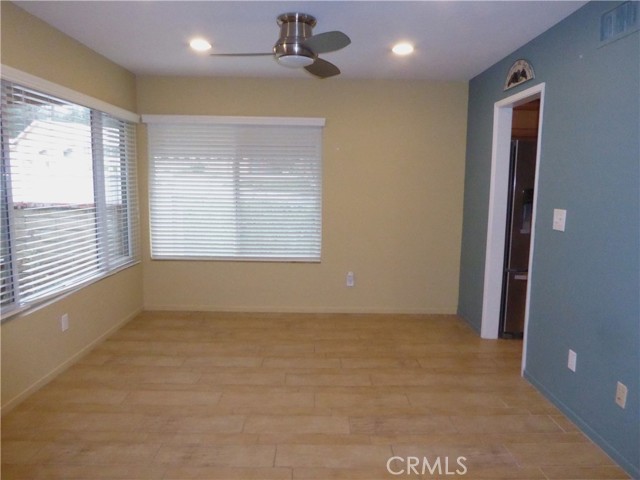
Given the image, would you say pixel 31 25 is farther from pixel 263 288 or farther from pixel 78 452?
pixel 263 288

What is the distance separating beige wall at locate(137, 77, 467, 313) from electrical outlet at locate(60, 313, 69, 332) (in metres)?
1.36

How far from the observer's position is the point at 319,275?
14.5 feet

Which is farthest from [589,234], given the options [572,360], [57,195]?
[57,195]

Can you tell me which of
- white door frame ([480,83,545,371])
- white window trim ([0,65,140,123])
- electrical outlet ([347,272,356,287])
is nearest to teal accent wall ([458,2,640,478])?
white door frame ([480,83,545,371])

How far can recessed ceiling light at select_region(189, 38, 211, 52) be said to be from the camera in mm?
3014

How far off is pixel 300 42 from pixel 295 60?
103 millimetres

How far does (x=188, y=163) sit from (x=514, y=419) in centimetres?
366

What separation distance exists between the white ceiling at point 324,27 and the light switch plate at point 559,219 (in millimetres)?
1205

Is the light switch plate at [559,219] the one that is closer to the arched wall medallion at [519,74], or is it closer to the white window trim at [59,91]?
the arched wall medallion at [519,74]

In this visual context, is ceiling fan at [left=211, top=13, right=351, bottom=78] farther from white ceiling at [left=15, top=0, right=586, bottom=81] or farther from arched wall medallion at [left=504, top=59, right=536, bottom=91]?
arched wall medallion at [left=504, top=59, right=536, bottom=91]

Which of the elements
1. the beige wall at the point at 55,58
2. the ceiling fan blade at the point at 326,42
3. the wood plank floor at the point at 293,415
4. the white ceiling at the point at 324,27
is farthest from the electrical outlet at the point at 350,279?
the beige wall at the point at 55,58

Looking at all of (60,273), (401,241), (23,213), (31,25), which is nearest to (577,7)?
(401,241)

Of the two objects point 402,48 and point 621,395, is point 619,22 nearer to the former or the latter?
point 402,48

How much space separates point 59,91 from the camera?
2.83 m
